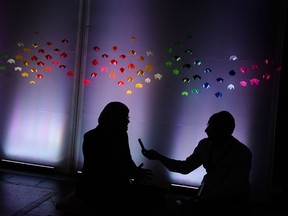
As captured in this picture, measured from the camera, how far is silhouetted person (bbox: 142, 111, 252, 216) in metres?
3.04

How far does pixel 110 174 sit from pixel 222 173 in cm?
108

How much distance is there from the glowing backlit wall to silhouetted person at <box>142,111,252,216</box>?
157cm

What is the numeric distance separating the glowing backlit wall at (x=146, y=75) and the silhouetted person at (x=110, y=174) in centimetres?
163

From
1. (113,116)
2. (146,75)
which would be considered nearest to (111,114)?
(113,116)

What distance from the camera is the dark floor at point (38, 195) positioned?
12.9ft

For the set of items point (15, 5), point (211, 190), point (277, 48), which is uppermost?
point (15, 5)

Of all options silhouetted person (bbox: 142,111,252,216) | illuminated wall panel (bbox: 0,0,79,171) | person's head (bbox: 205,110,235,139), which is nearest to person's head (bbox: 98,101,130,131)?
silhouetted person (bbox: 142,111,252,216)

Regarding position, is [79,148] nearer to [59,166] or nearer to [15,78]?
[59,166]

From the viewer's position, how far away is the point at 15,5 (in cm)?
558

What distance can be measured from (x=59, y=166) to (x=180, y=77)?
238cm

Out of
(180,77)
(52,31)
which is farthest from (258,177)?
(52,31)

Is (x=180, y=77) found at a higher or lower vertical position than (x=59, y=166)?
higher

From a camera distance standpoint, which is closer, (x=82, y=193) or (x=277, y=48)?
(x=82, y=193)

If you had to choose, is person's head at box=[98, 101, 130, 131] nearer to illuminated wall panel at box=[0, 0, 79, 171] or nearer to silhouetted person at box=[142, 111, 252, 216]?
silhouetted person at box=[142, 111, 252, 216]
